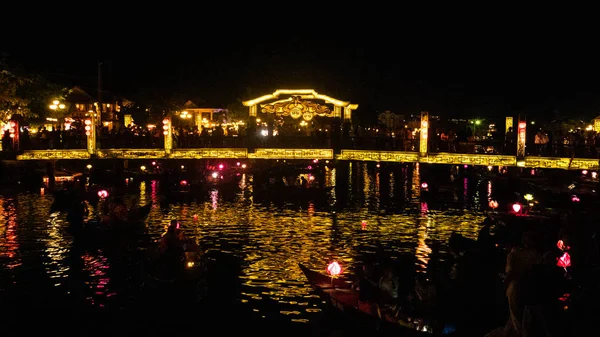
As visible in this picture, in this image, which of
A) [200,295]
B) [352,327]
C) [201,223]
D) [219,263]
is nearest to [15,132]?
[201,223]

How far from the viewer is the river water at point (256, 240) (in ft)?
78.1

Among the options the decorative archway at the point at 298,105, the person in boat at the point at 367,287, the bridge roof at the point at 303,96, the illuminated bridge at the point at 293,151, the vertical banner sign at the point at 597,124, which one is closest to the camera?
the person in boat at the point at 367,287

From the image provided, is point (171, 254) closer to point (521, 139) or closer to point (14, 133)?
point (521, 139)

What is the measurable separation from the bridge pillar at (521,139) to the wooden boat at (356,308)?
68.3 ft

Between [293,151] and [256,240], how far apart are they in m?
10.7

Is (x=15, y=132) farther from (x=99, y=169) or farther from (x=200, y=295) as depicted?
(x=200, y=295)

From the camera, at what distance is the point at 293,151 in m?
42.4

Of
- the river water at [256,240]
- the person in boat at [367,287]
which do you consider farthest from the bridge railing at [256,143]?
the person in boat at [367,287]

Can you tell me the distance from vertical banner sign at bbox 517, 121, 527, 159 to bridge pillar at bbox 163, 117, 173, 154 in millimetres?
20997

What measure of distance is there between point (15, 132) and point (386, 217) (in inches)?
962

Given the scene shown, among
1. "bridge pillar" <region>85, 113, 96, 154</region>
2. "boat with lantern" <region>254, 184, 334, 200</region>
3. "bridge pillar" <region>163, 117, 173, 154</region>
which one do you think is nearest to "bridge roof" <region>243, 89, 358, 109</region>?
"bridge pillar" <region>163, 117, 173, 154</region>

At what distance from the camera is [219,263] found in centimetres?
2834

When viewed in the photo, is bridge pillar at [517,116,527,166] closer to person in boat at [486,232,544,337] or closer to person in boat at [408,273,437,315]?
person in boat at [408,273,437,315]

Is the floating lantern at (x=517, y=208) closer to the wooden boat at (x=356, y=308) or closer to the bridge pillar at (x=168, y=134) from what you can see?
the wooden boat at (x=356, y=308)
